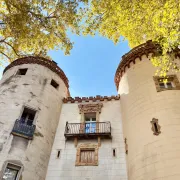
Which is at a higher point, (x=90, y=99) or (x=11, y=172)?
(x=90, y=99)

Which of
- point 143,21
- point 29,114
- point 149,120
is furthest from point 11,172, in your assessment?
point 143,21

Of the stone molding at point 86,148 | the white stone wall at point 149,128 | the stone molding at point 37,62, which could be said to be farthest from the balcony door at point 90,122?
the stone molding at point 37,62

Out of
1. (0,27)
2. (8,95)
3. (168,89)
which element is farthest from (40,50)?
(168,89)

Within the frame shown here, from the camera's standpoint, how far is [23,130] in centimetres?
1254

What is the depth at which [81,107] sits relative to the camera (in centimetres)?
1634

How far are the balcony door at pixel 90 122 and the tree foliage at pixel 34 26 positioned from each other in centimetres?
556

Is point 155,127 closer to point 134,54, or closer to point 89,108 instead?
point 89,108

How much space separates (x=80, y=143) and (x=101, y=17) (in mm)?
9744

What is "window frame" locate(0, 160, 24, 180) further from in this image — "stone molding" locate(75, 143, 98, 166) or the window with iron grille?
the window with iron grille

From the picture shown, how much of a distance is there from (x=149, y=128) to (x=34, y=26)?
10545mm

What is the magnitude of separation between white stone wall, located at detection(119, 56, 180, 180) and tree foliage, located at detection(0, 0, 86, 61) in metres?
6.44

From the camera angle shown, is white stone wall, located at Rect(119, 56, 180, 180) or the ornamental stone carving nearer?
white stone wall, located at Rect(119, 56, 180, 180)

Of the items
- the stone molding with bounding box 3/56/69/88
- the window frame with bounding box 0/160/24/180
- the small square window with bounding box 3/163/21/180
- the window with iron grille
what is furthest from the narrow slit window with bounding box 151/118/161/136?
the stone molding with bounding box 3/56/69/88

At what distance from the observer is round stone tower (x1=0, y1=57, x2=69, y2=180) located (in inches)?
448
